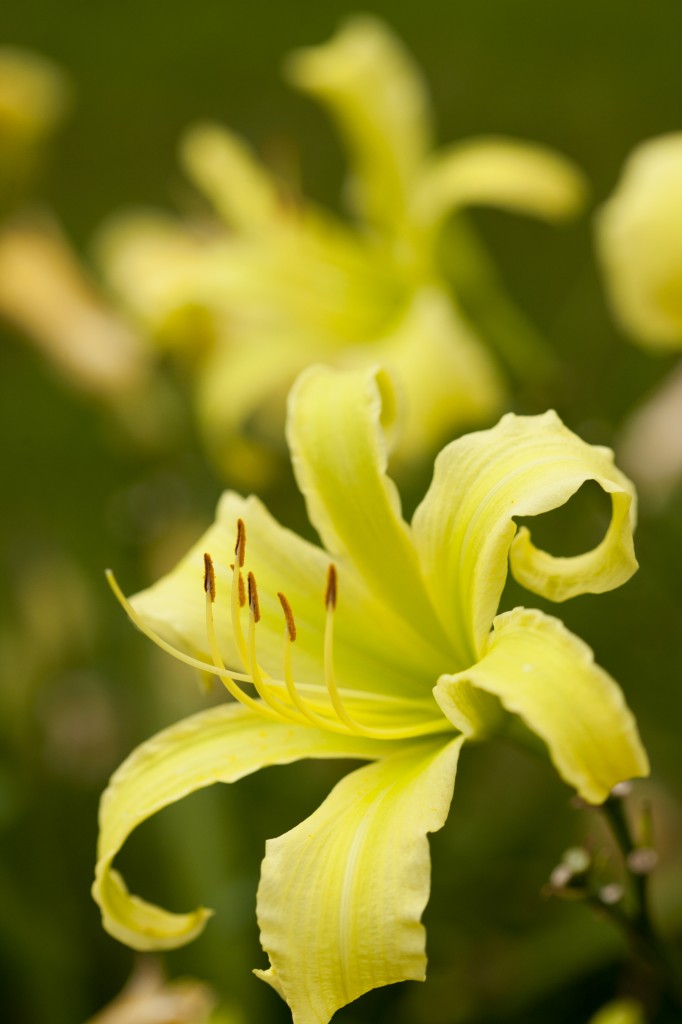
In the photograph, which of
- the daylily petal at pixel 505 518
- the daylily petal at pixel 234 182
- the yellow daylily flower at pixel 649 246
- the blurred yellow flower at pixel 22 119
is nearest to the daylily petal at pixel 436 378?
the yellow daylily flower at pixel 649 246

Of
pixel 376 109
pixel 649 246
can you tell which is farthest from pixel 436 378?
pixel 376 109

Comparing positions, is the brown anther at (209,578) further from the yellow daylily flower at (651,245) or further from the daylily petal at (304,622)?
the yellow daylily flower at (651,245)

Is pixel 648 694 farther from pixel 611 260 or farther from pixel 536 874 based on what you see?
pixel 611 260

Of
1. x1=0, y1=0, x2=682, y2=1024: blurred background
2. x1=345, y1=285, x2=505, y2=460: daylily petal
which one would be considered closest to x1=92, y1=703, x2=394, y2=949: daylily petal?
x1=0, y1=0, x2=682, y2=1024: blurred background

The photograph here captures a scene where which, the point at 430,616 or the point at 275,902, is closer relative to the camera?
the point at 275,902

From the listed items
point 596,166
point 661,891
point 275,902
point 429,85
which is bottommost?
point 661,891

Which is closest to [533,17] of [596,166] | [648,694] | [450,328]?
[596,166]
